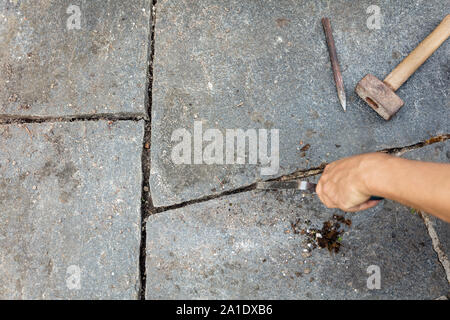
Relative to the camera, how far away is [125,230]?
196 centimetres

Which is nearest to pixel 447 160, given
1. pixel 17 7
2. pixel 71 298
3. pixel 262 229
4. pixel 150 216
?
pixel 262 229

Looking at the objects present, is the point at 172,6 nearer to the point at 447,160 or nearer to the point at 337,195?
the point at 337,195

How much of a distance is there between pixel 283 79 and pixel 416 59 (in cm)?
71

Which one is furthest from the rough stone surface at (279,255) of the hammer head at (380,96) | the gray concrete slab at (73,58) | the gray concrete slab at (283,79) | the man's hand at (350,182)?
the gray concrete slab at (73,58)

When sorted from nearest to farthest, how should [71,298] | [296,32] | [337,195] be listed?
1. [337,195]
2. [71,298]
3. [296,32]

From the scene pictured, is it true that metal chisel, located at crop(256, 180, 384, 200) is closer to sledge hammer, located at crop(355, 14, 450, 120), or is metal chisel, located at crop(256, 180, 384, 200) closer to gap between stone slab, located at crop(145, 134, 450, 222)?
gap between stone slab, located at crop(145, 134, 450, 222)

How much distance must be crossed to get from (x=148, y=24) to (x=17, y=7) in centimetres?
82

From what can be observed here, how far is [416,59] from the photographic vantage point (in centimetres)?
192

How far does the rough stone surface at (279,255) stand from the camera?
6.21ft

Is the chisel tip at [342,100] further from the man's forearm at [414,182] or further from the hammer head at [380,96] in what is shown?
the man's forearm at [414,182]

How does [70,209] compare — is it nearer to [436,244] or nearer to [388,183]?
[388,183]

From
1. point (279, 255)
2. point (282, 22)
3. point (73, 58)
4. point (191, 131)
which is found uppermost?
point (282, 22)

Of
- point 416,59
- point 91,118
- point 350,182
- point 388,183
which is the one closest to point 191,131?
point 91,118

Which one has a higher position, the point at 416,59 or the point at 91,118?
the point at 416,59
